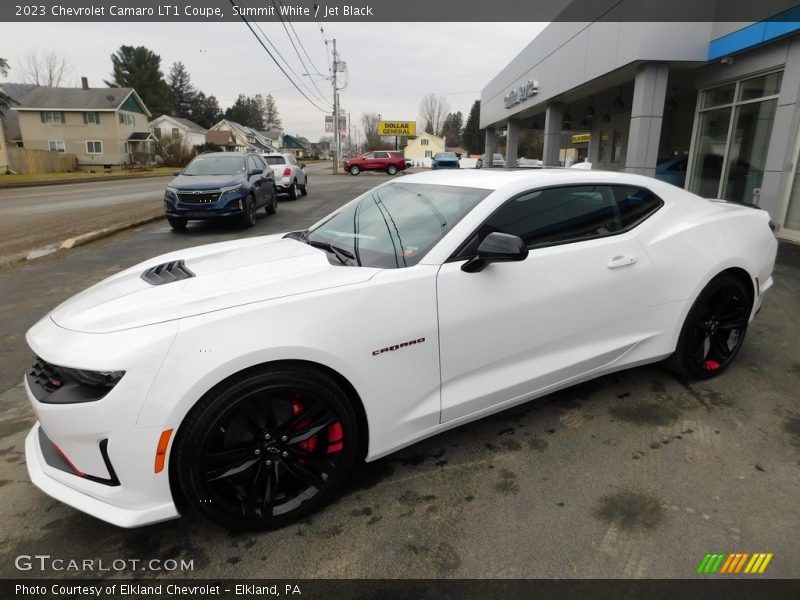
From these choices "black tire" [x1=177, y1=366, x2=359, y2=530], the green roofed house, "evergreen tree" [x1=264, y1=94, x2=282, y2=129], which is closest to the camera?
"black tire" [x1=177, y1=366, x2=359, y2=530]

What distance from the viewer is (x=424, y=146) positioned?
94250 mm

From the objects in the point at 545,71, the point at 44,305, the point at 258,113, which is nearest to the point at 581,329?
the point at 44,305

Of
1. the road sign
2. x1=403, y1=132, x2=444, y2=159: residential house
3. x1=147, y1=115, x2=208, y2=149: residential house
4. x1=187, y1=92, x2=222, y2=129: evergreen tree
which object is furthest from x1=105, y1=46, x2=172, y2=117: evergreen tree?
x1=403, y1=132, x2=444, y2=159: residential house

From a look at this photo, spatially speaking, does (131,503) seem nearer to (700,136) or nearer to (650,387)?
(650,387)

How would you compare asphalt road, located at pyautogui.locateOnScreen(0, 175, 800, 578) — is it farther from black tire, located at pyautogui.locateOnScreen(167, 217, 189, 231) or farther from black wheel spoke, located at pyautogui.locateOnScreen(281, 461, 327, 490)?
black tire, located at pyautogui.locateOnScreen(167, 217, 189, 231)

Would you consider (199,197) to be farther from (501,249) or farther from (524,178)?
(501,249)

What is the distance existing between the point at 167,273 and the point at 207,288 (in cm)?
54

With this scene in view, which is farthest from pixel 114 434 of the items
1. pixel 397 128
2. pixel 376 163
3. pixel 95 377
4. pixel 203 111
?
pixel 203 111

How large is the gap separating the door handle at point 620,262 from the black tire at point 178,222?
945 cm

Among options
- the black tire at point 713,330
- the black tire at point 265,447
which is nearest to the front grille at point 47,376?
the black tire at point 265,447

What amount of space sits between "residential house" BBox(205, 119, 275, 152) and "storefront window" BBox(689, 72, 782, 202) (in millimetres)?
70213

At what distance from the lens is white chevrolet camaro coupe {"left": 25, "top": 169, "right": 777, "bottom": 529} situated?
1953 mm

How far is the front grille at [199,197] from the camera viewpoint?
33.4 ft

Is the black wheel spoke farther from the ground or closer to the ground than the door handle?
closer to the ground
